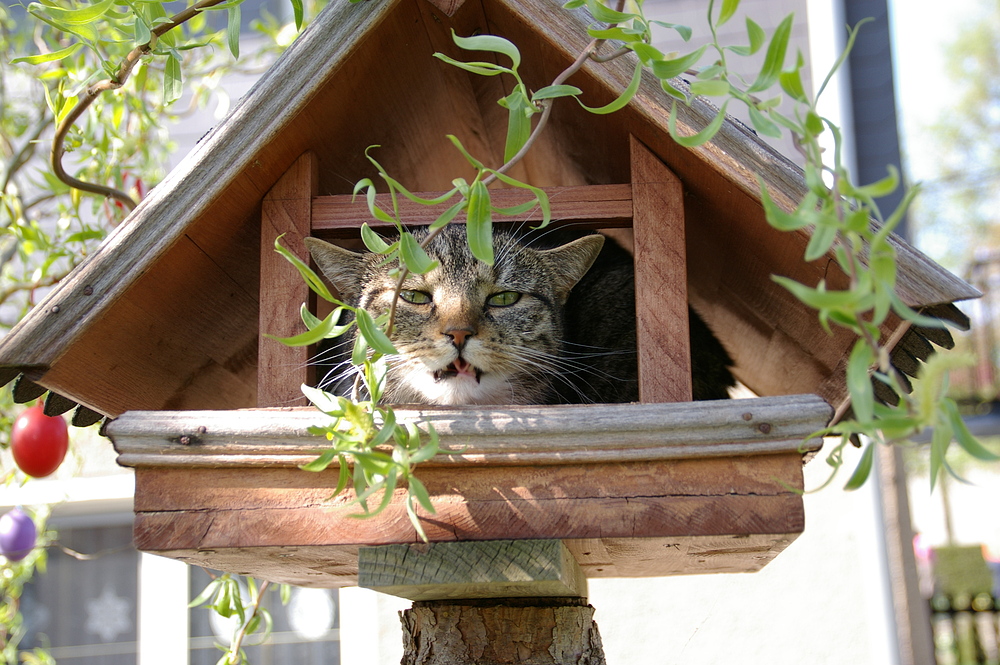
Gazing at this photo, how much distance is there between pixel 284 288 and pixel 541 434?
0.57 m

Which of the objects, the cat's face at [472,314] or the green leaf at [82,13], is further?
the cat's face at [472,314]

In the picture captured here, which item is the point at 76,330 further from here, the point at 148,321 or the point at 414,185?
the point at 414,185

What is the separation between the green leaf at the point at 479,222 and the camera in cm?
98

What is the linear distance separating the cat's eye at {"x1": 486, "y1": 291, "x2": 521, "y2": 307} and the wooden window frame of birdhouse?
217 millimetres

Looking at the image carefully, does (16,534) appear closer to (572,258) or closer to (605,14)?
(572,258)

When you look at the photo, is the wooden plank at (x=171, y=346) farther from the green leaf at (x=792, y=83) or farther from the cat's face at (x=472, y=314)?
the green leaf at (x=792, y=83)

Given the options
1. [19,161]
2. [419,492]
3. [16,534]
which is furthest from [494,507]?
[19,161]

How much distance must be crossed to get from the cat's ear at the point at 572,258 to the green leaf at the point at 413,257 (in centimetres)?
77

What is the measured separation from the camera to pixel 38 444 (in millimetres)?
1978

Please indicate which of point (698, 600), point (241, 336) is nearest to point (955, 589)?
point (698, 600)

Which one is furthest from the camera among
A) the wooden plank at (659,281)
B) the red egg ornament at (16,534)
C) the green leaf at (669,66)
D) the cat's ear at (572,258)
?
the red egg ornament at (16,534)

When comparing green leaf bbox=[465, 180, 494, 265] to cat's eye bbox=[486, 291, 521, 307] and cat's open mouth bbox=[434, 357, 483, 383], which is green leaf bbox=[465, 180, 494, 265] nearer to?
cat's open mouth bbox=[434, 357, 483, 383]

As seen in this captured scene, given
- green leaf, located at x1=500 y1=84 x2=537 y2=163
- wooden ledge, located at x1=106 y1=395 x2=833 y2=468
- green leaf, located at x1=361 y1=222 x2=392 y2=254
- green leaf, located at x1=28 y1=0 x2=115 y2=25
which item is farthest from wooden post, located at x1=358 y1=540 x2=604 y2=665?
green leaf, located at x1=28 y1=0 x2=115 y2=25

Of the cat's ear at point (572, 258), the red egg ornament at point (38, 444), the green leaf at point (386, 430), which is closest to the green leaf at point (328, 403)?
the green leaf at point (386, 430)
